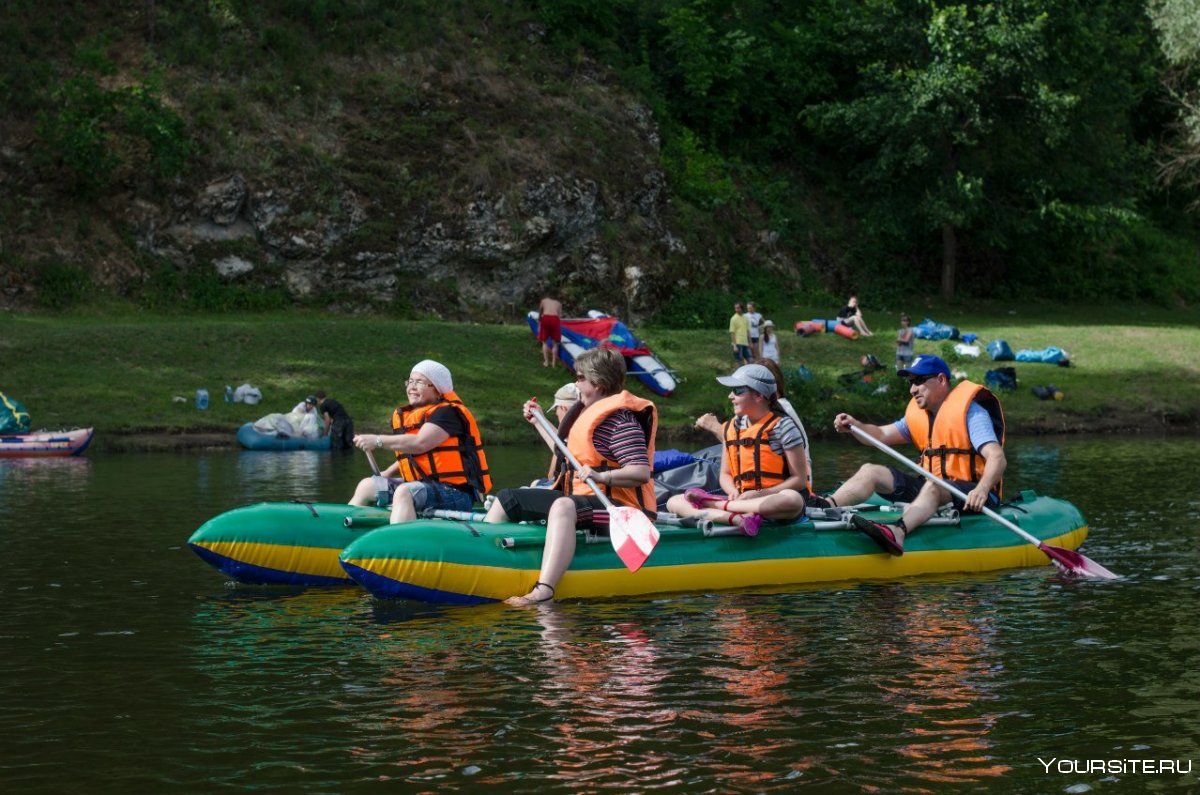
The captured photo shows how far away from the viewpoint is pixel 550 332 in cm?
2867

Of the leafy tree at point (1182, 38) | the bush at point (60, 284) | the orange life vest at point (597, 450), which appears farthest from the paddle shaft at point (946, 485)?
the leafy tree at point (1182, 38)

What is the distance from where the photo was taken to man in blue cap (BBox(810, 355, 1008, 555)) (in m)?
11.2

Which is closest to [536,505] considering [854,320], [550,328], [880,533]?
[880,533]

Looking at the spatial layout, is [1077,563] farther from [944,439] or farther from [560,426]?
[560,426]

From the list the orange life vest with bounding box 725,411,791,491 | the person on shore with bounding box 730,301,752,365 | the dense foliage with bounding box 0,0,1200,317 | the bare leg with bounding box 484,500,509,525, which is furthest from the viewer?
the dense foliage with bounding box 0,0,1200,317

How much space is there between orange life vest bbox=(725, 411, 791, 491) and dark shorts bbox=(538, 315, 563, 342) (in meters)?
17.7

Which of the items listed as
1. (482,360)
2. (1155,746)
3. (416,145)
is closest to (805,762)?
(1155,746)

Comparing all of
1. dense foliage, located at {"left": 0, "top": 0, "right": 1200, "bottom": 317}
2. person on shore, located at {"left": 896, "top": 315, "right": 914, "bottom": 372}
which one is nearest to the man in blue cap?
person on shore, located at {"left": 896, "top": 315, "right": 914, "bottom": 372}

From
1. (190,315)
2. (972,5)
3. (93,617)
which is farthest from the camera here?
(972,5)

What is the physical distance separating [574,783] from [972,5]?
122ft

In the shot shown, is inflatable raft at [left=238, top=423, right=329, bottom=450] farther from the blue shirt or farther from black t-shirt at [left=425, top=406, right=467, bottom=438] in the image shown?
the blue shirt

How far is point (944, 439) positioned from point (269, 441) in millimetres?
14180

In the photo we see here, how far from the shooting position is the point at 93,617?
9852 mm

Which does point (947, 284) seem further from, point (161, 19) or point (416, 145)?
point (161, 19)
